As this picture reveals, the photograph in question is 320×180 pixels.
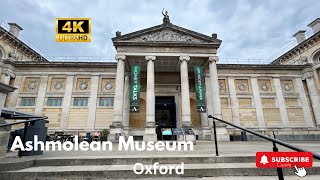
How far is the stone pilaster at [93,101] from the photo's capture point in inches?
811

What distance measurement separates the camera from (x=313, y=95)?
22266mm

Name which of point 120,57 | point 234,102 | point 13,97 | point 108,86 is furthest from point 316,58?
point 13,97

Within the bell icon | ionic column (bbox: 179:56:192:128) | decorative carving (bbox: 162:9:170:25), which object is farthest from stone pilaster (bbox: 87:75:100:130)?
the bell icon

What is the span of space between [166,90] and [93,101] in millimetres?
8905

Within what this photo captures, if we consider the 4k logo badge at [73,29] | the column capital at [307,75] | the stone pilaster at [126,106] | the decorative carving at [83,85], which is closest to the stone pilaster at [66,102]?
the decorative carving at [83,85]

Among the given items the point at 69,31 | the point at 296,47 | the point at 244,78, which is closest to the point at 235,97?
the point at 244,78

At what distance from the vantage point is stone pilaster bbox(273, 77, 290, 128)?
21844 mm

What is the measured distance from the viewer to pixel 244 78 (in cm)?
2330

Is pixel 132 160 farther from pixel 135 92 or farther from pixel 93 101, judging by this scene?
pixel 93 101

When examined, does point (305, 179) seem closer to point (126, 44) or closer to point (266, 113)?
point (126, 44)

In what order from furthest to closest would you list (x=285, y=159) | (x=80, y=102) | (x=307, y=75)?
(x=307, y=75), (x=80, y=102), (x=285, y=159)

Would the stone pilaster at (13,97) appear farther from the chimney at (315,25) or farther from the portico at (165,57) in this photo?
the chimney at (315,25)

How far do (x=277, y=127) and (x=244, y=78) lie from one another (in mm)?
7060

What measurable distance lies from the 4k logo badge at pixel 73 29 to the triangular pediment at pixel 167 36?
8.03 m
